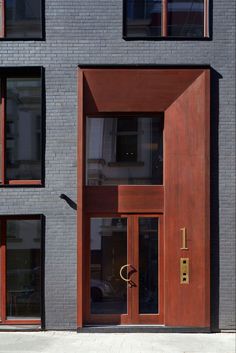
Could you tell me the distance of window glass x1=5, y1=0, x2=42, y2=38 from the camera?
10.3 m

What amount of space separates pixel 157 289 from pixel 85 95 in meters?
4.29

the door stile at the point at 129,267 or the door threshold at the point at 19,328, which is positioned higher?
the door stile at the point at 129,267

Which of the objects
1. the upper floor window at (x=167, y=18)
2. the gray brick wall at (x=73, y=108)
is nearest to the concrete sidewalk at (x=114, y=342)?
the gray brick wall at (x=73, y=108)

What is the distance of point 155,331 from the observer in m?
9.81

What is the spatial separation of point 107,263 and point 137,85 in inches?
147

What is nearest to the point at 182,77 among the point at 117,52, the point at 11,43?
the point at 117,52

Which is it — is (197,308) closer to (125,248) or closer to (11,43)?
(125,248)

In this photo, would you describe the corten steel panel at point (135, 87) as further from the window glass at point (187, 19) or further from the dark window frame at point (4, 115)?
the dark window frame at point (4, 115)

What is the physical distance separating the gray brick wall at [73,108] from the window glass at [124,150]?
477 mm

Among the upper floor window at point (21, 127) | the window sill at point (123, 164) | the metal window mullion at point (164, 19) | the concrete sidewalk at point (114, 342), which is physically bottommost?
the concrete sidewalk at point (114, 342)

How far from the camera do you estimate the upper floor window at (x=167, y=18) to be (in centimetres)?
1017

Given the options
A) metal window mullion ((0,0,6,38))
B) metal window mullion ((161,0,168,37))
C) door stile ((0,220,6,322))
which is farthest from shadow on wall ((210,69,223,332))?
metal window mullion ((0,0,6,38))

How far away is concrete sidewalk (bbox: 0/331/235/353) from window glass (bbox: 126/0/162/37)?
20.2 ft

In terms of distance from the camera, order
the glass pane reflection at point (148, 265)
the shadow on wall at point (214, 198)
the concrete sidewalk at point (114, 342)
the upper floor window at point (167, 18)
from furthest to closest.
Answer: the upper floor window at point (167, 18) → the glass pane reflection at point (148, 265) → the shadow on wall at point (214, 198) → the concrete sidewalk at point (114, 342)
